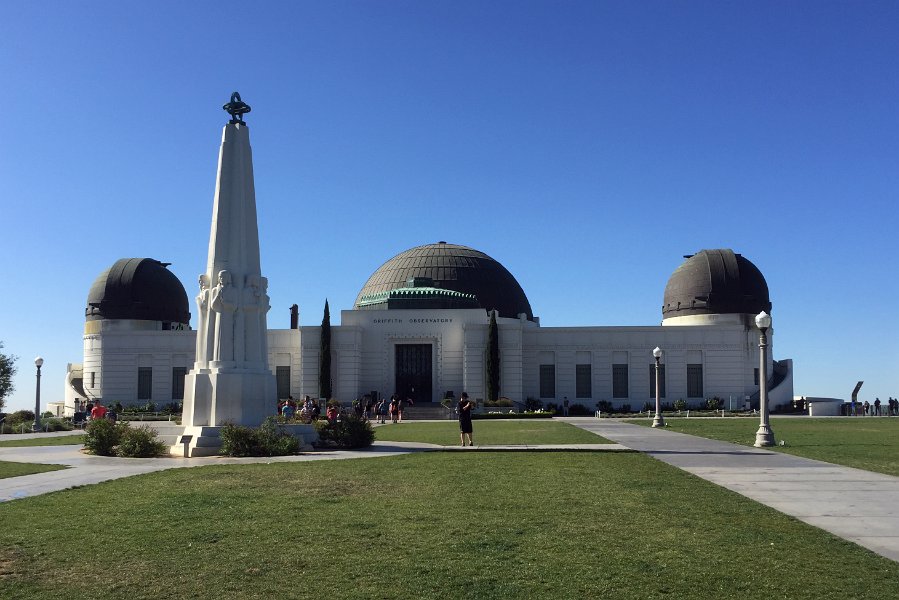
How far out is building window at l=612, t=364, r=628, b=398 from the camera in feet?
183

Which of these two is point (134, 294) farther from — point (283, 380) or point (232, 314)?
point (232, 314)

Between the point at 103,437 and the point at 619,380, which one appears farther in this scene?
the point at 619,380

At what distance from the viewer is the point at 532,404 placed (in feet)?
179

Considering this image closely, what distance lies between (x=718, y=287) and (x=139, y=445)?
158ft

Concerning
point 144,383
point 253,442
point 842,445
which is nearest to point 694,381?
point 842,445

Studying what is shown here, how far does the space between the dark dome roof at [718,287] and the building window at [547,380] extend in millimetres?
12073

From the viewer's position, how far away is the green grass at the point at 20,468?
1546 cm

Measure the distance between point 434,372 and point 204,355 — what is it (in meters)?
34.0

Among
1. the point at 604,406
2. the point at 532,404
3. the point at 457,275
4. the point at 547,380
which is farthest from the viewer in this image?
the point at 457,275

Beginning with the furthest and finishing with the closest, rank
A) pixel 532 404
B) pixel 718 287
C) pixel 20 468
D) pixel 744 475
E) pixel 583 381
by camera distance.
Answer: pixel 718 287, pixel 583 381, pixel 532 404, pixel 20 468, pixel 744 475

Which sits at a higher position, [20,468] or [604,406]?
[20,468]

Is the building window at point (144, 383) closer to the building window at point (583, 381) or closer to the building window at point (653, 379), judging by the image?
the building window at point (583, 381)

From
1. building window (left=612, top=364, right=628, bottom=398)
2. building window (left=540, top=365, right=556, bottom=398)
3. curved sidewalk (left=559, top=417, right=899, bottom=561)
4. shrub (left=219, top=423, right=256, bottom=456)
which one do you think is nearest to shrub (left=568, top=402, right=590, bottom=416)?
building window (left=540, top=365, right=556, bottom=398)

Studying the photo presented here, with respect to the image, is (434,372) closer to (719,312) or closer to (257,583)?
(719,312)
